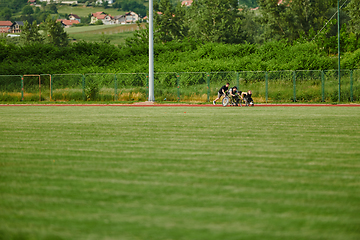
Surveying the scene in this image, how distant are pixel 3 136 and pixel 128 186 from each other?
851 cm

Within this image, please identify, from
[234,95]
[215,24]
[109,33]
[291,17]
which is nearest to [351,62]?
[234,95]

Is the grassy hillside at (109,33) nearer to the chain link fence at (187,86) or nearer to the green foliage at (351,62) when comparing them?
the chain link fence at (187,86)

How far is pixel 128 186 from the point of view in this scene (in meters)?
6.77

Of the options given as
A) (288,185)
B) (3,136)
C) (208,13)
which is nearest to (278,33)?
(208,13)

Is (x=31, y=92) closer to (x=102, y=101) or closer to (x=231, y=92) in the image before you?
(x=102, y=101)

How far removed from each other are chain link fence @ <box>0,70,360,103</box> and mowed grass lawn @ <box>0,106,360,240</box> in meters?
26.3

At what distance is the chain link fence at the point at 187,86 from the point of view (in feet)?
124

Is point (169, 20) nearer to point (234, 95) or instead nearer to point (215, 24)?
point (215, 24)

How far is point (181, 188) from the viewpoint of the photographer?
6.60m

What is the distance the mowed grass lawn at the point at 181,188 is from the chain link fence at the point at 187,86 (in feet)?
86.4

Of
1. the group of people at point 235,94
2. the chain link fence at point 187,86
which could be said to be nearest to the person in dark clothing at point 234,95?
the group of people at point 235,94

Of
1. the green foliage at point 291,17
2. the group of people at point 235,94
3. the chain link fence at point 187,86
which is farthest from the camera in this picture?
the green foliage at point 291,17

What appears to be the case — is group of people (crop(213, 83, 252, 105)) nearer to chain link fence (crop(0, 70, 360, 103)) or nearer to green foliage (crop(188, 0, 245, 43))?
chain link fence (crop(0, 70, 360, 103))

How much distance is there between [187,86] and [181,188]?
115 ft
